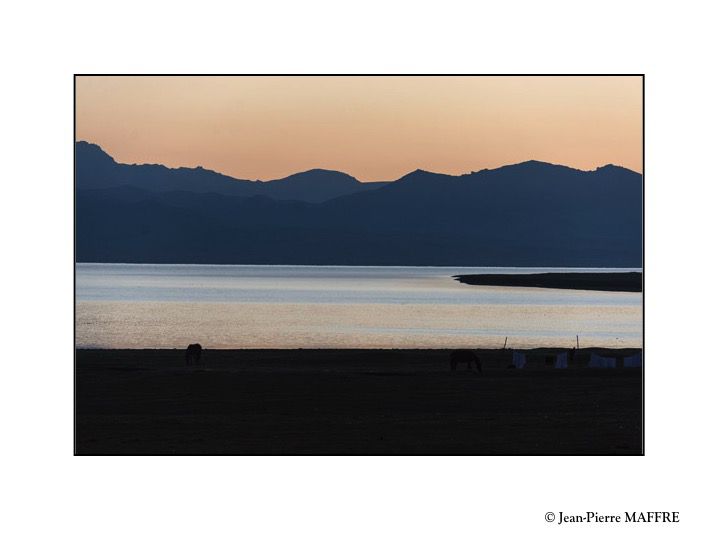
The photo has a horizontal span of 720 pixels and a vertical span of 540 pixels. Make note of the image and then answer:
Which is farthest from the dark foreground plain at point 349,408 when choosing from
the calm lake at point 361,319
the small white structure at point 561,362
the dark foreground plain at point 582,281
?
the dark foreground plain at point 582,281

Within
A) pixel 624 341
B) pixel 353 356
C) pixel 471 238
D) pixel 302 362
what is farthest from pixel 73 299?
pixel 471 238

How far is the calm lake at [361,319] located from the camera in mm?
54000

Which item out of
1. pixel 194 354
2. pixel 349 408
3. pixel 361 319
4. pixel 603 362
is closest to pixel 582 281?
pixel 361 319

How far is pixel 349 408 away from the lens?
24.3 metres

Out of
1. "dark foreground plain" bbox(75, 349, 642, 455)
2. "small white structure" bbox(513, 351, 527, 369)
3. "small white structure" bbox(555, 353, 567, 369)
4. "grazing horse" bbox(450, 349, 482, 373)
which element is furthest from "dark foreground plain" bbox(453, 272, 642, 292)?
"dark foreground plain" bbox(75, 349, 642, 455)

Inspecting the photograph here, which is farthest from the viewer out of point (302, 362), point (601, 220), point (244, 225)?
point (601, 220)

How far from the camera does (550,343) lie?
52.7 m

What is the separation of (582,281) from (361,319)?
66473 millimetres

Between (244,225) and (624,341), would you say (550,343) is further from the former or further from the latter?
(244,225)

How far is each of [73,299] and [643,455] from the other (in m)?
9.62

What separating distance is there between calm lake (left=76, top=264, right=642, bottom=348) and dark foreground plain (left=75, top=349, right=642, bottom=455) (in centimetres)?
1678

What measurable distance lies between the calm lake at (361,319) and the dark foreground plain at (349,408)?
55.1ft

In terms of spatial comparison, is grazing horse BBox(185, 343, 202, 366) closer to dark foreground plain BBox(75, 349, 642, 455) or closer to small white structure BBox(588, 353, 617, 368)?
dark foreground plain BBox(75, 349, 642, 455)

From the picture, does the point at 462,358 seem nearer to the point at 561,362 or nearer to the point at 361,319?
the point at 561,362
